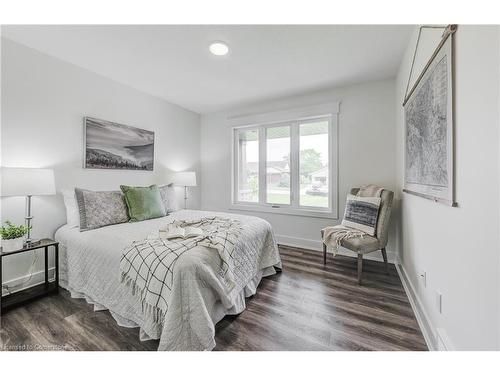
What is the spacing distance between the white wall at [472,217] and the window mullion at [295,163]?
2110mm

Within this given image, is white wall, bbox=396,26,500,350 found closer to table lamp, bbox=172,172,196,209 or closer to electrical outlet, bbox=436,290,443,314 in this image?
electrical outlet, bbox=436,290,443,314

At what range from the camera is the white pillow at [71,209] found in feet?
7.29

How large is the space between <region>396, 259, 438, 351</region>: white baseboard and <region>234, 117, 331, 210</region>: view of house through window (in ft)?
4.70

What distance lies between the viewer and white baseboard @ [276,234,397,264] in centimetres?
282

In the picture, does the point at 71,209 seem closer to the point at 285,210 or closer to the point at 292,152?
the point at 285,210

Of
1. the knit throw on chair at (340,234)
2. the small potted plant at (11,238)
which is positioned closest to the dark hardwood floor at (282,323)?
the knit throw on chair at (340,234)

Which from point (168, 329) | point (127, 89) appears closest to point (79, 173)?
point (127, 89)

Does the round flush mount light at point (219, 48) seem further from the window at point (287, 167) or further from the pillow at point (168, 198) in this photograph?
the pillow at point (168, 198)

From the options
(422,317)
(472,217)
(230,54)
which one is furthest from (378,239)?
(230,54)

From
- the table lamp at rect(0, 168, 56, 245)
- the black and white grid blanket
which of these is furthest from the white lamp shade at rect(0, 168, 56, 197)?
the black and white grid blanket

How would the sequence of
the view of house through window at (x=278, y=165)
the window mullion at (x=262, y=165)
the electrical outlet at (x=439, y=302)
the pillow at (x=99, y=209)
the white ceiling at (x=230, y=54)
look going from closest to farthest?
the electrical outlet at (x=439, y=302)
the white ceiling at (x=230, y=54)
the pillow at (x=99, y=209)
the view of house through window at (x=278, y=165)
the window mullion at (x=262, y=165)

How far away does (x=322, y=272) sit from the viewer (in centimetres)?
253

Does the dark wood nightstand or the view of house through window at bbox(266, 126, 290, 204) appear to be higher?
the view of house through window at bbox(266, 126, 290, 204)
